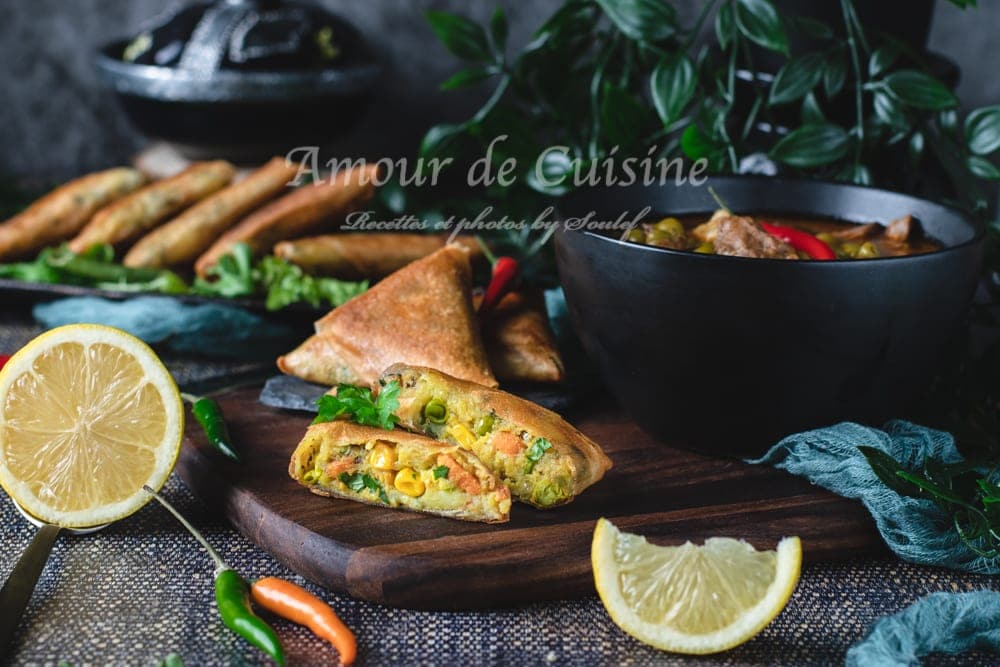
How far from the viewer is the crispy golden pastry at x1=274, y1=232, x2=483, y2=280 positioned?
3.55 meters

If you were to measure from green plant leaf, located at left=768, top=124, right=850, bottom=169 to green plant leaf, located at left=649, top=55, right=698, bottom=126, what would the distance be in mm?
296

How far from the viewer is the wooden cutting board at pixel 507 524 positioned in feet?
6.47

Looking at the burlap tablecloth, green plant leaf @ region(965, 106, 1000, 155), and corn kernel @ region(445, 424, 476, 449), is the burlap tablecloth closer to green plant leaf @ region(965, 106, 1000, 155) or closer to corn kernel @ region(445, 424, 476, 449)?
corn kernel @ region(445, 424, 476, 449)

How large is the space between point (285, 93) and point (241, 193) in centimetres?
52

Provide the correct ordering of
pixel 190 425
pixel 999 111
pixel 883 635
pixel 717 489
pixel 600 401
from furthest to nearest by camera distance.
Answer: pixel 999 111, pixel 600 401, pixel 190 425, pixel 717 489, pixel 883 635

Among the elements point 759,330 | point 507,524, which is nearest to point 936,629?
point 759,330

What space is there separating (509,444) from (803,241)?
853 millimetres

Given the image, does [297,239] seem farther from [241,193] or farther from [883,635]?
[883,635]

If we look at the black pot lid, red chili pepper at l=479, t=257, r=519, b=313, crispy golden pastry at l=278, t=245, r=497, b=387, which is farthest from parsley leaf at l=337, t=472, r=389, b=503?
the black pot lid

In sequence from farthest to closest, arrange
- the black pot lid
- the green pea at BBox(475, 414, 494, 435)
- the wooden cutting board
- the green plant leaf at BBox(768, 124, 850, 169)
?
the black pot lid → the green plant leaf at BBox(768, 124, 850, 169) → the green pea at BBox(475, 414, 494, 435) → the wooden cutting board

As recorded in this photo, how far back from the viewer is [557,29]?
11.5 feet

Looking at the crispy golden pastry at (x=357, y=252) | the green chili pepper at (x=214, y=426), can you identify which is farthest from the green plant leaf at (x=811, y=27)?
the green chili pepper at (x=214, y=426)

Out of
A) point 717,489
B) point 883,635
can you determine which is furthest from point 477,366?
point 883,635

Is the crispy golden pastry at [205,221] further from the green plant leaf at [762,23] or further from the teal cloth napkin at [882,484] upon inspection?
the teal cloth napkin at [882,484]
